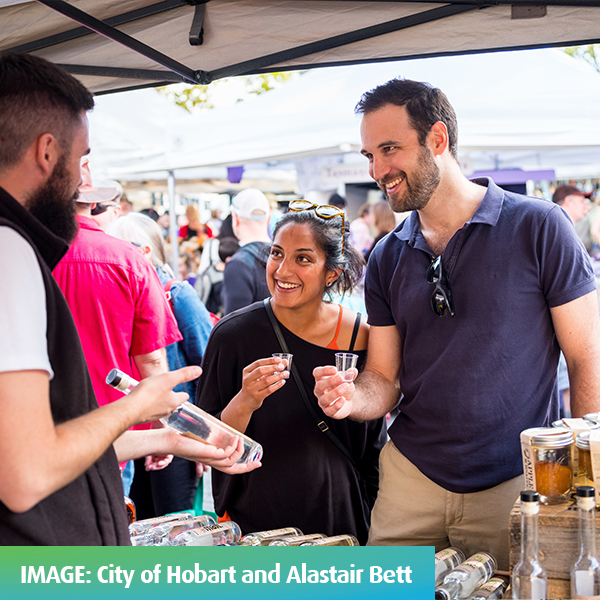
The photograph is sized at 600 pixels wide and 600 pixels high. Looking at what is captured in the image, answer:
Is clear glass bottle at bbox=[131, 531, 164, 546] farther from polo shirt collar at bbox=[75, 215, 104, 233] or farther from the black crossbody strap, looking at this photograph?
polo shirt collar at bbox=[75, 215, 104, 233]

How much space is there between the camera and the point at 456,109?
5.32m

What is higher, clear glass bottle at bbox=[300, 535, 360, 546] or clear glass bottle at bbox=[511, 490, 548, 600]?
clear glass bottle at bbox=[511, 490, 548, 600]

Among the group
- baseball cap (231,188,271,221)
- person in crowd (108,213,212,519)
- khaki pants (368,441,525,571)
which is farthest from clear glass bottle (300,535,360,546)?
baseball cap (231,188,271,221)

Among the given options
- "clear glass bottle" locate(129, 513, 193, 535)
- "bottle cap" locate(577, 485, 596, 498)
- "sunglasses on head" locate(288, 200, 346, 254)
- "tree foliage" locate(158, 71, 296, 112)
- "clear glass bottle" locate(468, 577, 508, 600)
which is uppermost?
"tree foliage" locate(158, 71, 296, 112)

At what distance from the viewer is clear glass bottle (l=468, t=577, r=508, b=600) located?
1.74 meters

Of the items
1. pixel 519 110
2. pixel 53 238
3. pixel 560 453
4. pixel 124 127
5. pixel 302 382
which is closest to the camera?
pixel 53 238

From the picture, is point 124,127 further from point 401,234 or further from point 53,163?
point 53,163

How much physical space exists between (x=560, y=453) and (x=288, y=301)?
1.24m

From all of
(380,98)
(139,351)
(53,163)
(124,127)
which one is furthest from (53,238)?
(124,127)

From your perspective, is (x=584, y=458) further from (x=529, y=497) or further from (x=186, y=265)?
(x=186, y=265)

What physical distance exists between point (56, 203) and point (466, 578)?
143 cm

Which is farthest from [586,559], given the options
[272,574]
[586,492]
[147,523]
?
[147,523]

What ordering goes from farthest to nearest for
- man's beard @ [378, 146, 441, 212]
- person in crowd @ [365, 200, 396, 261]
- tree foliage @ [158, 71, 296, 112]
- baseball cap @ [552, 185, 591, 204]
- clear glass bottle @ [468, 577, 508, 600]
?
tree foliage @ [158, 71, 296, 112] → baseball cap @ [552, 185, 591, 204] → person in crowd @ [365, 200, 396, 261] → man's beard @ [378, 146, 441, 212] → clear glass bottle @ [468, 577, 508, 600]

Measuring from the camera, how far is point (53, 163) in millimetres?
1364
